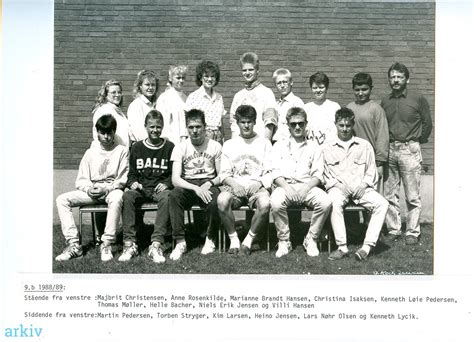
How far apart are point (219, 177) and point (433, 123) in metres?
1.27

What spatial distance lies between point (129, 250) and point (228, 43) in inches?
57.8

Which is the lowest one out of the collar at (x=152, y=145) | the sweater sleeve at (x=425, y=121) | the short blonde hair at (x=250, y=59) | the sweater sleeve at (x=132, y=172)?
the sweater sleeve at (x=132, y=172)

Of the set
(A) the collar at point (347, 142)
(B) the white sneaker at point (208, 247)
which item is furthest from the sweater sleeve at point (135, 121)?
(A) the collar at point (347, 142)

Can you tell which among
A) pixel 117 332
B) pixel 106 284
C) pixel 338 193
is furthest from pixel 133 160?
pixel 338 193

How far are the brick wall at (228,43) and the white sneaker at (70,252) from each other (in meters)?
0.47

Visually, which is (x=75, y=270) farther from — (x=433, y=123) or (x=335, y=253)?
(x=433, y=123)

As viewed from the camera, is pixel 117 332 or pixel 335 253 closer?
pixel 117 332

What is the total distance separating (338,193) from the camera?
3.54m

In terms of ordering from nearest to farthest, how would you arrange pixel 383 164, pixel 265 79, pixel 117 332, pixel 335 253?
1. pixel 117 332
2. pixel 335 253
3. pixel 383 164
4. pixel 265 79

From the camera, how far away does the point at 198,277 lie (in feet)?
10.8

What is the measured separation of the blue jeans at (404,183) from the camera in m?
3.69

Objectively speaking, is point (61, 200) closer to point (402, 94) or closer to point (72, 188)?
point (72, 188)

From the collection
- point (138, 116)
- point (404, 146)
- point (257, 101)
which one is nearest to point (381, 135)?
point (404, 146)

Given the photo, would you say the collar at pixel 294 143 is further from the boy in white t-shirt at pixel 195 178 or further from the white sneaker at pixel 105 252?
the white sneaker at pixel 105 252
